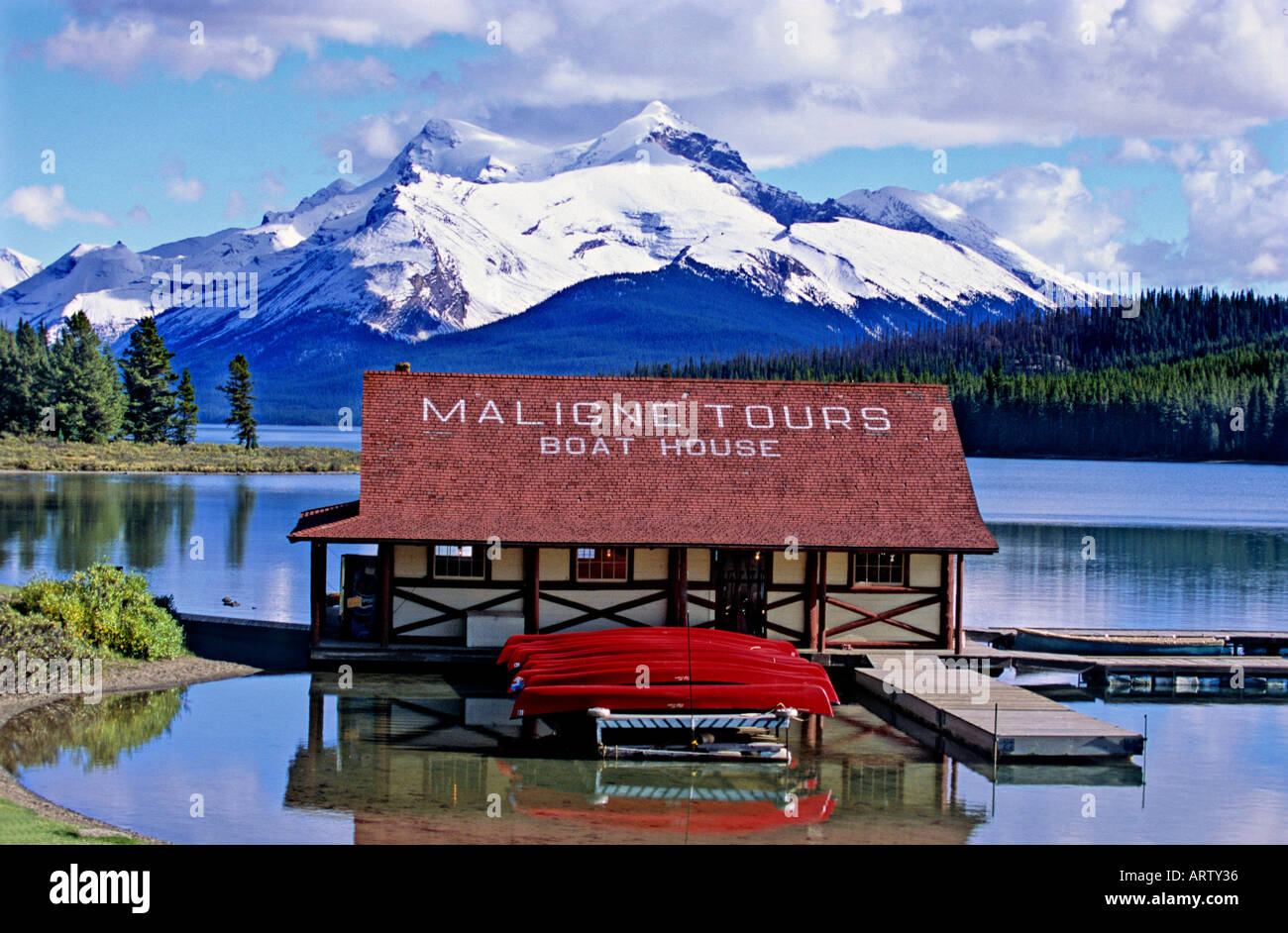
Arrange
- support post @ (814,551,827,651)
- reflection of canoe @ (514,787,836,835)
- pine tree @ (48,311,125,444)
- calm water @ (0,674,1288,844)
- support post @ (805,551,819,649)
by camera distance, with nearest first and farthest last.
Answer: calm water @ (0,674,1288,844), reflection of canoe @ (514,787,836,835), support post @ (814,551,827,651), support post @ (805,551,819,649), pine tree @ (48,311,125,444)

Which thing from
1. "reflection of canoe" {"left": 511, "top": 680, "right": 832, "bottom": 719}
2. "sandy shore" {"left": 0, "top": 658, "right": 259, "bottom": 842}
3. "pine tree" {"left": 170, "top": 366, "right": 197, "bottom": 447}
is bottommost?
"sandy shore" {"left": 0, "top": 658, "right": 259, "bottom": 842}

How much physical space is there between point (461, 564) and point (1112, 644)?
14951 millimetres

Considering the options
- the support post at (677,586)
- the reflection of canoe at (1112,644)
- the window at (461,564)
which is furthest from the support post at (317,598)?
the reflection of canoe at (1112,644)

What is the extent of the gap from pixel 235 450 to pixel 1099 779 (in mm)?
103831

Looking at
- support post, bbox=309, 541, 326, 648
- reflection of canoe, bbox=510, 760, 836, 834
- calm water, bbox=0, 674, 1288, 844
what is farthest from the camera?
support post, bbox=309, 541, 326, 648

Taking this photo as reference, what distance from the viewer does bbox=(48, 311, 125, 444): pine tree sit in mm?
100938

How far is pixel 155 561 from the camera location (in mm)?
48219

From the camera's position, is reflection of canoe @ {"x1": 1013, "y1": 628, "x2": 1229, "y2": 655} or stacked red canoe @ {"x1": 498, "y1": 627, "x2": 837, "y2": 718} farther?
reflection of canoe @ {"x1": 1013, "y1": 628, "x2": 1229, "y2": 655}

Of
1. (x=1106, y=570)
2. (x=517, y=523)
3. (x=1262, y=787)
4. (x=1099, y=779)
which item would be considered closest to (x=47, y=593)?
(x=517, y=523)

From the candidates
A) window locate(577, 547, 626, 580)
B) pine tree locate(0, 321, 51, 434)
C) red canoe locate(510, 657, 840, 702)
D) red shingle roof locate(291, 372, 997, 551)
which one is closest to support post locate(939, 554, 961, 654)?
red shingle roof locate(291, 372, 997, 551)

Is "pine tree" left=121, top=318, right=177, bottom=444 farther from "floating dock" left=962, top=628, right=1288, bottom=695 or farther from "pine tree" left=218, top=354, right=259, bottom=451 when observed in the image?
"floating dock" left=962, top=628, right=1288, bottom=695

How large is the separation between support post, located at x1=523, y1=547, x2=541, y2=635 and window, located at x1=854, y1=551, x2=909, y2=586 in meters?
6.43

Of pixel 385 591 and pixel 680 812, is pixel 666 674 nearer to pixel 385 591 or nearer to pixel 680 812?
pixel 680 812

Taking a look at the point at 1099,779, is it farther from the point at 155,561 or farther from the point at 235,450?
the point at 235,450
